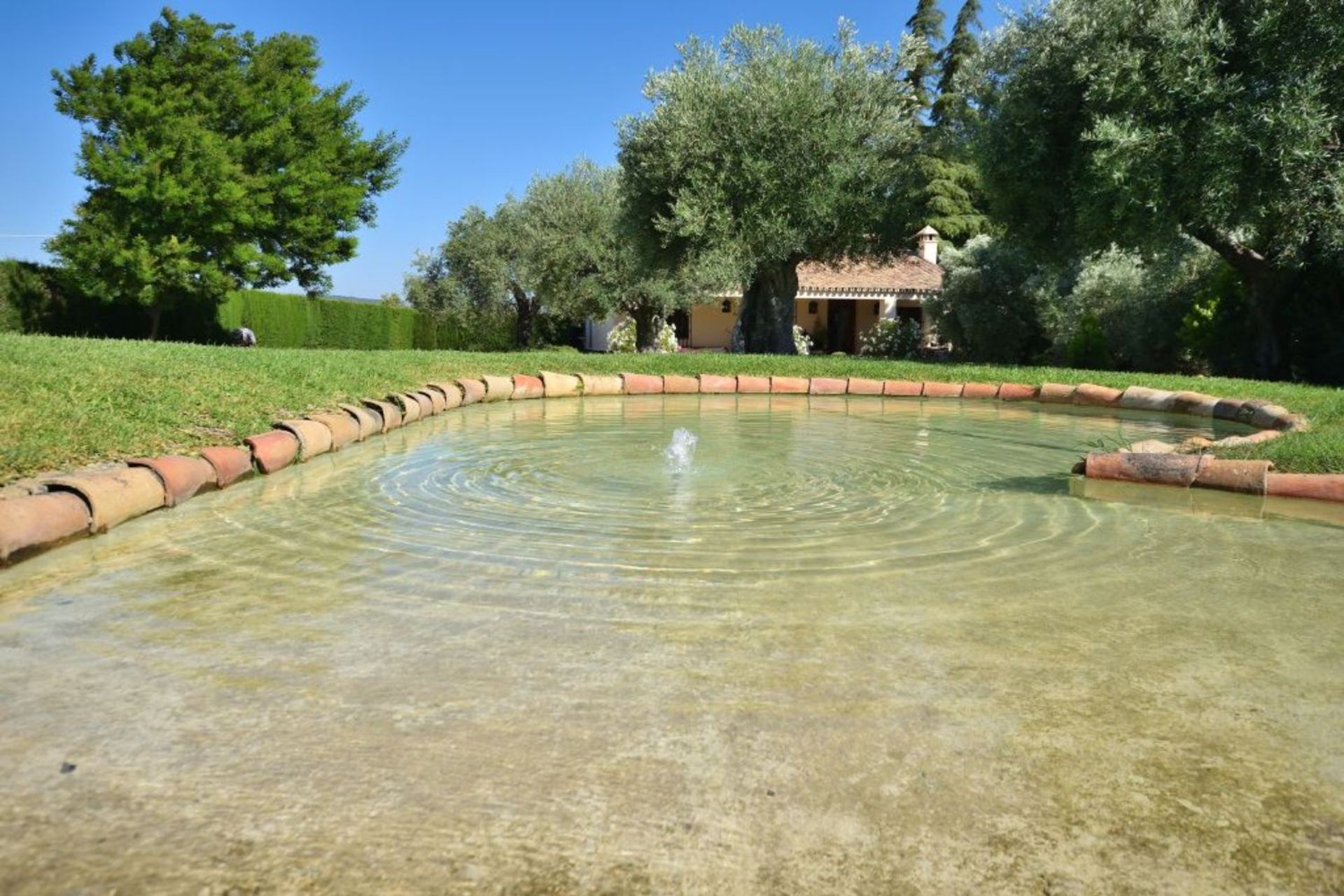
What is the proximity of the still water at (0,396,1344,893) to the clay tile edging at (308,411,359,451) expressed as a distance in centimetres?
285

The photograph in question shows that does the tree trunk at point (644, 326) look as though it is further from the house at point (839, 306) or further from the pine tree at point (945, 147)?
the pine tree at point (945, 147)

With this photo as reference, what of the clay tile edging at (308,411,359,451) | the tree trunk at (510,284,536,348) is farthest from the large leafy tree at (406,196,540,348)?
the clay tile edging at (308,411,359,451)

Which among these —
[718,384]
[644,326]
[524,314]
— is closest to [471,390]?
[718,384]

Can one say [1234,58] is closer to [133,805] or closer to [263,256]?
[133,805]

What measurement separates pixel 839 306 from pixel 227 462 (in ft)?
114

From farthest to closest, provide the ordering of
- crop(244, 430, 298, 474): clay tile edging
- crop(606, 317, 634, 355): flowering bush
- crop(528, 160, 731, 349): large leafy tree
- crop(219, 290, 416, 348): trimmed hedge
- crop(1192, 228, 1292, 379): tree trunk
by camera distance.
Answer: crop(606, 317, 634, 355): flowering bush → crop(528, 160, 731, 349): large leafy tree → crop(219, 290, 416, 348): trimmed hedge → crop(1192, 228, 1292, 379): tree trunk → crop(244, 430, 298, 474): clay tile edging

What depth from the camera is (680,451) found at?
809 cm

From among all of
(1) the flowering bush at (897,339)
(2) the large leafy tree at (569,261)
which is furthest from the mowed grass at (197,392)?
(2) the large leafy tree at (569,261)

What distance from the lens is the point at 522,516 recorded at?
521 cm

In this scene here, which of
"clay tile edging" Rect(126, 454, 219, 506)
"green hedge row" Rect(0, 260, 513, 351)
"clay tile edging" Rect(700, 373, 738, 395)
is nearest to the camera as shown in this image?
"clay tile edging" Rect(126, 454, 219, 506)

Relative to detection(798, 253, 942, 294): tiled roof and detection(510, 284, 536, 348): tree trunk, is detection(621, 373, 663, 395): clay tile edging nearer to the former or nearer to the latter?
detection(798, 253, 942, 294): tiled roof

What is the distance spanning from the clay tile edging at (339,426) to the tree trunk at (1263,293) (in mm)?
14673

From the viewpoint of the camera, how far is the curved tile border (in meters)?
4.61

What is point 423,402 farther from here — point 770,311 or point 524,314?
point 524,314
